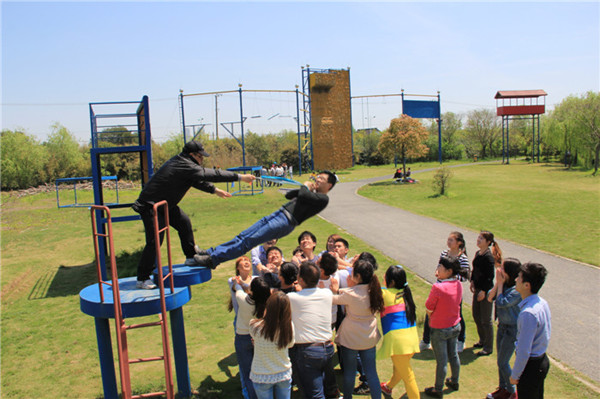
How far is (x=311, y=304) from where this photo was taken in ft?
14.8

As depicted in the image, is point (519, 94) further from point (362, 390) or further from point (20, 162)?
point (20, 162)

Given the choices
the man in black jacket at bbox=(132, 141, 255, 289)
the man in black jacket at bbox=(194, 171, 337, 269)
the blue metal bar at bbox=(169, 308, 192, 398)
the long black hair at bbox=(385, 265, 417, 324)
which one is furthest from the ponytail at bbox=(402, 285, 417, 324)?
the blue metal bar at bbox=(169, 308, 192, 398)

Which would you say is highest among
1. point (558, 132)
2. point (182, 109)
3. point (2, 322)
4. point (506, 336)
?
point (182, 109)

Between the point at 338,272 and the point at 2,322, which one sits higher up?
the point at 338,272

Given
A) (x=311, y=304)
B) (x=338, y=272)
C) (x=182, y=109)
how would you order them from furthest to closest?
(x=182, y=109) < (x=338, y=272) < (x=311, y=304)

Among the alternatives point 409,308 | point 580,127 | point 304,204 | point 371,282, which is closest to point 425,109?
point 580,127

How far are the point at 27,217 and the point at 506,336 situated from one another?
1071 inches

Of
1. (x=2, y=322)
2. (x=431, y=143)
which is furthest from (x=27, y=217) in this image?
(x=431, y=143)

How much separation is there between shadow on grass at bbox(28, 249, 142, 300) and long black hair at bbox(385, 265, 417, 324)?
8.71 m

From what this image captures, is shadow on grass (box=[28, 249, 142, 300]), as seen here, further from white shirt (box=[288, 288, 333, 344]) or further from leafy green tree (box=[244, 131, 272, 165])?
leafy green tree (box=[244, 131, 272, 165])

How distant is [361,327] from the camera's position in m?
4.87

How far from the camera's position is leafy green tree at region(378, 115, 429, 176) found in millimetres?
32781

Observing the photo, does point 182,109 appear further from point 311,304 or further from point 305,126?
point 311,304

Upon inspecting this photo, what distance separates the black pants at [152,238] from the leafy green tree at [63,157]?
53.1m
